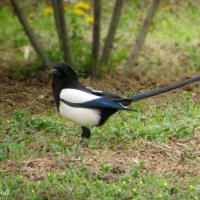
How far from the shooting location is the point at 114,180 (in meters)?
5.61

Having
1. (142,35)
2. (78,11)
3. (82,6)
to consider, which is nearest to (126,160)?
(142,35)

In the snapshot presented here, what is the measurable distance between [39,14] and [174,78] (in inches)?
162

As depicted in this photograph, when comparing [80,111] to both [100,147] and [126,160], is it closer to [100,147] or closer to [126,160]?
[100,147]

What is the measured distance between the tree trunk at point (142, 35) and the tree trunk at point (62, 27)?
1.01 metres

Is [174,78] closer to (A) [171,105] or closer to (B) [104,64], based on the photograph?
(B) [104,64]

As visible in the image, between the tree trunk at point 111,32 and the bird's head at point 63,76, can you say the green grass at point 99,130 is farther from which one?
the tree trunk at point 111,32

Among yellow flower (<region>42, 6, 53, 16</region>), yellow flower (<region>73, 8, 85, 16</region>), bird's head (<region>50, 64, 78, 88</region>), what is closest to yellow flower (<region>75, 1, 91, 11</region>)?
yellow flower (<region>73, 8, 85, 16</region>)

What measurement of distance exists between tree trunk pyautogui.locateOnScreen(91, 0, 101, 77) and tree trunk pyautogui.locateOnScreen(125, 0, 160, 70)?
25.5 inches

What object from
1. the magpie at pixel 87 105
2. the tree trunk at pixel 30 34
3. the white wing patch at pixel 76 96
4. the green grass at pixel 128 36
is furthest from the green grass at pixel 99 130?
the green grass at pixel 128 36

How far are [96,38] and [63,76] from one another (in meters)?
3.32

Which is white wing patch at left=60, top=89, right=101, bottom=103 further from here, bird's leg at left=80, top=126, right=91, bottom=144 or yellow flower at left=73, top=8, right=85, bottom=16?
yellow flower at left=73, top=8, right=85, bottom=16

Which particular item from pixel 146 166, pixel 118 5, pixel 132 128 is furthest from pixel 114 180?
pixel 118 5

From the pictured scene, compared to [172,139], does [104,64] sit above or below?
below

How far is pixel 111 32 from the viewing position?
1056 cm
